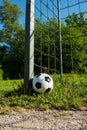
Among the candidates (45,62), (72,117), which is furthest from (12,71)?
(72,117)

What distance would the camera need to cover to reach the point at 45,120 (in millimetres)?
3684

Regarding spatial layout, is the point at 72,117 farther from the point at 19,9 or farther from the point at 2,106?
the point at 19,9

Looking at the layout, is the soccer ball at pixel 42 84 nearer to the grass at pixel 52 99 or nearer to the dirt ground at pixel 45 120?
the grass at pixel 52 99

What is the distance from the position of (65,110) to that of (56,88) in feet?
5.63

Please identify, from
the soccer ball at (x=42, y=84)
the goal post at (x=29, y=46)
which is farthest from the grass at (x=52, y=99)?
the goal post at (x=29, y=46)

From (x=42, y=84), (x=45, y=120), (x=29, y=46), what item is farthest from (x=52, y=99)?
(x=29, y=46)

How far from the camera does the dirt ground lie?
10.9ft

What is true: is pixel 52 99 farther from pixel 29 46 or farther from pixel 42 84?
pixel 29 46

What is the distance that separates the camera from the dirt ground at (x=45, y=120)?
10.9ft

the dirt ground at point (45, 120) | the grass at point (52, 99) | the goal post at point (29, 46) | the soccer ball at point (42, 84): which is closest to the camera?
the dirt ground at point (45, 120)

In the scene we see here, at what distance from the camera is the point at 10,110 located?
430 cm

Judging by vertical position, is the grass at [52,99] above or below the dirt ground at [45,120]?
above

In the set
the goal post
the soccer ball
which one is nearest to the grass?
the soccer ball

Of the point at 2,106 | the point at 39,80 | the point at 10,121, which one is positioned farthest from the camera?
the point at 39,80
